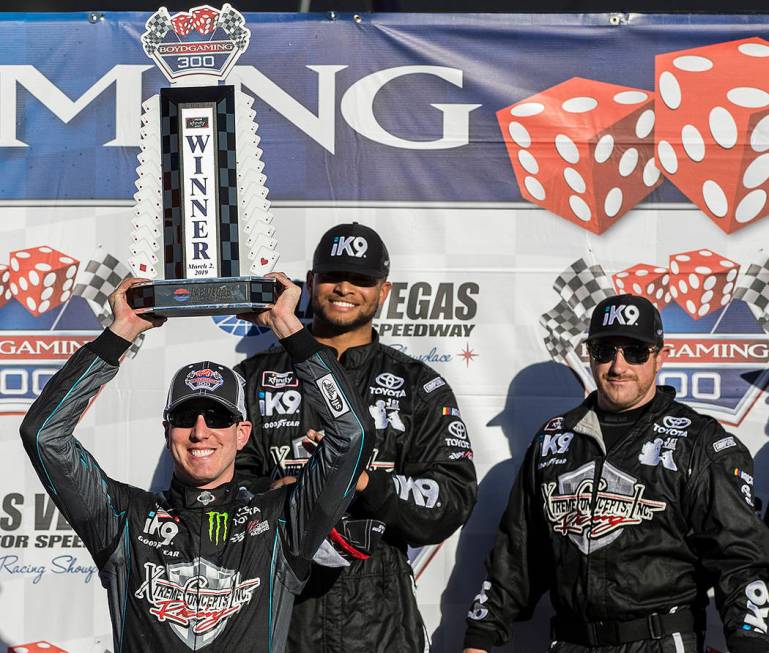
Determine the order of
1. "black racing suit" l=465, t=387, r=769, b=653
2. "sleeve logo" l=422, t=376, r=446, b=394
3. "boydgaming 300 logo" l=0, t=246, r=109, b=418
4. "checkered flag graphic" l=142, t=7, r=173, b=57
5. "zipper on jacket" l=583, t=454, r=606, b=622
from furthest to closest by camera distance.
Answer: "boydgaming 300 logo" l=0, t=246, r=109, b=418, "sleeve logo" l=422, t=376, r=446, b=394, "zipper on jacket" l=583, t=454, r=606, b=622, "black racing suit" l=465, t=387, r=769, b=653, "checkered flag graphic" l=142, t=7, r=173, b=57

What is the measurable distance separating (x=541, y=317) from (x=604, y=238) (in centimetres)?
36

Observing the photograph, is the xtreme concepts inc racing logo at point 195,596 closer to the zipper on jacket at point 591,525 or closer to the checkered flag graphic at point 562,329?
the zipper on jacket at point 591,525

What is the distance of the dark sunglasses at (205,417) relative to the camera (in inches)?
107

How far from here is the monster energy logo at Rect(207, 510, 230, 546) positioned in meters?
2.69

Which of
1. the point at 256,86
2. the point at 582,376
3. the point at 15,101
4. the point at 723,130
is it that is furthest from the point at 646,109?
the point at 15,101

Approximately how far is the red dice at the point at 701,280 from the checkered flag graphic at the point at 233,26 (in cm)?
181

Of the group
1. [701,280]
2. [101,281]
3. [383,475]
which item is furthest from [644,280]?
[101,281]

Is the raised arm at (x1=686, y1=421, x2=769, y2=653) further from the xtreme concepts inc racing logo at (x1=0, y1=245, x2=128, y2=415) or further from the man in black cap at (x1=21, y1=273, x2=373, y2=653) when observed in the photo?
the xtreme concepts inc racing logo at (x1=0, y1=245, x2=128, y2=415)

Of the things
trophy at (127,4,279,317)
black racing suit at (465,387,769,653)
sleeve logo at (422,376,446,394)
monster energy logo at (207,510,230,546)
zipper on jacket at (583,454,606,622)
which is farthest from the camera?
sleeve logo at (422,376,446,394)

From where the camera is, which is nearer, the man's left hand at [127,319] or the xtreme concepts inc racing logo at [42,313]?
the man's left hand at [127,319]

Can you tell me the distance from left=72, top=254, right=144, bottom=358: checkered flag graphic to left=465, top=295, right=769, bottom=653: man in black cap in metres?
1.60

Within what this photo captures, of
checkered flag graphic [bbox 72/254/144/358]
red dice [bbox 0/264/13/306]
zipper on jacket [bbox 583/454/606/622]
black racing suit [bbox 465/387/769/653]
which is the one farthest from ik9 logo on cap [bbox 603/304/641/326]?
red dice [bbox 0/264/13/306]

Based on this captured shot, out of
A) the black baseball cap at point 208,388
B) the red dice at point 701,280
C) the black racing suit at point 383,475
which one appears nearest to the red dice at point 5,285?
the black racing suit at point 383,475

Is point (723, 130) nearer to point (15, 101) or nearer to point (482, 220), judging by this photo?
point (482, 220)
